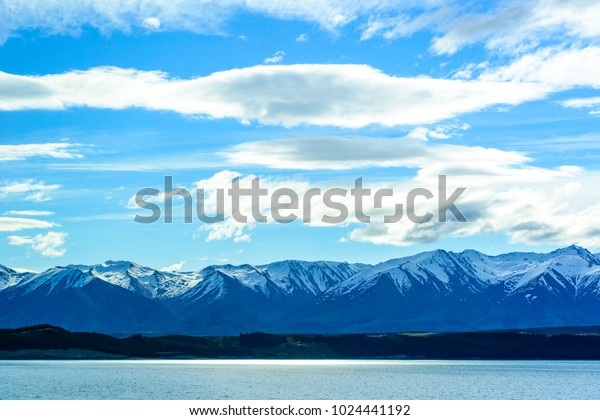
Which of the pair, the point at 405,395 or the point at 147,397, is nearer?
the point at 147,397

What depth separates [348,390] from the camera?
197250 mm

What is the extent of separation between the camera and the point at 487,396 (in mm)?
185000

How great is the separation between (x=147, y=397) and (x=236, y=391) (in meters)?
24.5
